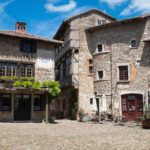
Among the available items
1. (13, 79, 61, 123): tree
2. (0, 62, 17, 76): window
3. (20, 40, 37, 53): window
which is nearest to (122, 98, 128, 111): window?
(13, 79, 61, 123): tree

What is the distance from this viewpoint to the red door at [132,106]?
1035 inches

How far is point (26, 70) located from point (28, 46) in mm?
2092

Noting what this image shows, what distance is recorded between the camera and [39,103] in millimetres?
24531

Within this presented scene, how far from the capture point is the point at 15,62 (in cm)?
2370

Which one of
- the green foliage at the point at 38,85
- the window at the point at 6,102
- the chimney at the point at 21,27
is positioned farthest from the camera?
the chimney at the point at 21,27

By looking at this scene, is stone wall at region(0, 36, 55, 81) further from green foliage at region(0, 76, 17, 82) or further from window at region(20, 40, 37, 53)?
green foliage at region(0, 76, 17, 82)

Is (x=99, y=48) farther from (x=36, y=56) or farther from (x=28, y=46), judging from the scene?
(x=28, y=46)

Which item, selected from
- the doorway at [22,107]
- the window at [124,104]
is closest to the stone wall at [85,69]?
the window at [124,104]

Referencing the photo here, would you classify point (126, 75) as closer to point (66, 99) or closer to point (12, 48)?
point (66, 99)

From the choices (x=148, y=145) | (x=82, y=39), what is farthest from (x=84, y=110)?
(x=148, y=145)

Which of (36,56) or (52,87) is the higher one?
(36,56)

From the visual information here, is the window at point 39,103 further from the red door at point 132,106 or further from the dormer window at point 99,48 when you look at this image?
the dormer window at point 99,48

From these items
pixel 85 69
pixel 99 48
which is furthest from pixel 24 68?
pixel 99 48

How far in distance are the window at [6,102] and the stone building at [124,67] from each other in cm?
891
